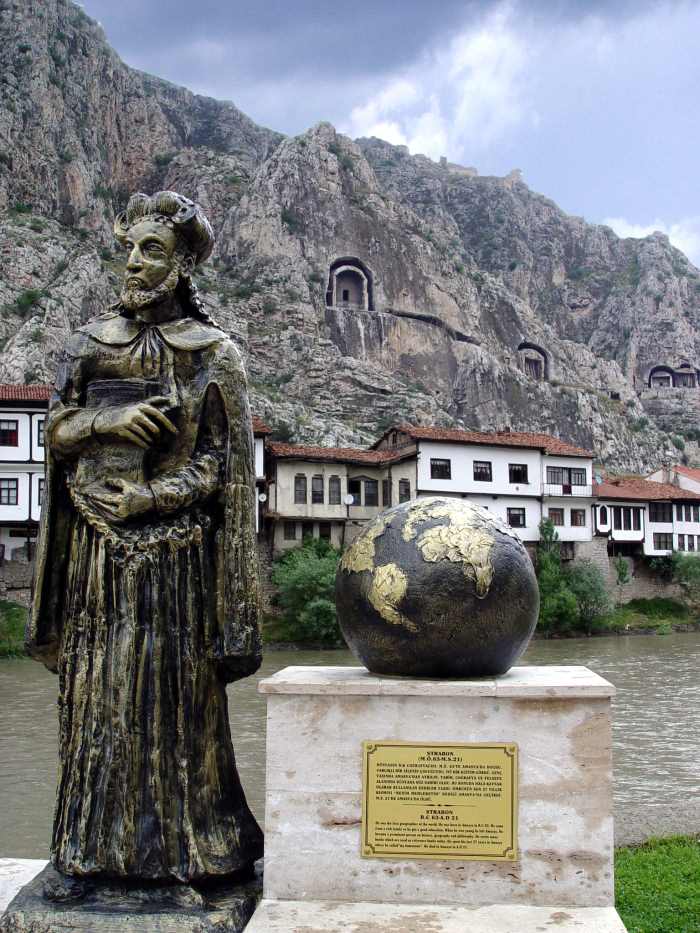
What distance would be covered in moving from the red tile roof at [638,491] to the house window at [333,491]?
1554cm

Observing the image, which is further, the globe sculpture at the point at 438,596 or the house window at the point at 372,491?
the house window at the point at 372,491

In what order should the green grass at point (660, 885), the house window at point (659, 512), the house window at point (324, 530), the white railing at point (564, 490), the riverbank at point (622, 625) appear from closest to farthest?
1. the green grass at point (660, 885)
2. the riverbank at point (622, 625)
3. the house window at point (324, 530)
4. the white railing at point (564, 490)
5. the house window at point (659, 512)

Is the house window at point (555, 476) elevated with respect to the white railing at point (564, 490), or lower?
elevated

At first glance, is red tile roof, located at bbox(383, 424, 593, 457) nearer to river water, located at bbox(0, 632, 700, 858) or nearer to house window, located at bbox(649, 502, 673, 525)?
house window, located at bbox(649, 502, 673, 525)

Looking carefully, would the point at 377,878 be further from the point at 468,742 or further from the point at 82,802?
the point at 82,802

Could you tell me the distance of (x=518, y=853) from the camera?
4137 mm

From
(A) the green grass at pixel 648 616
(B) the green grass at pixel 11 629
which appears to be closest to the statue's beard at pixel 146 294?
(B) the green grass at pixel 11 629

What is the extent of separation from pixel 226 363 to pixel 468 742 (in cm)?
244

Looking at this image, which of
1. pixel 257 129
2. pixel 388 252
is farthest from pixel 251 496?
pixel 257 129

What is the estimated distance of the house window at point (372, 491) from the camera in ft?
151

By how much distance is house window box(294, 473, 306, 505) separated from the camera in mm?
43969

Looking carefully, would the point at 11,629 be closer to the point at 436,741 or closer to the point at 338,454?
the point at 338,454

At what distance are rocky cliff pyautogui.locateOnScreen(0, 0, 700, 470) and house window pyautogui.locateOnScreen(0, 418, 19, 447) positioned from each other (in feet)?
71.4

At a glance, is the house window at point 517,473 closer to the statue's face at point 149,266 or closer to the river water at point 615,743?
the river water at point 615,743
